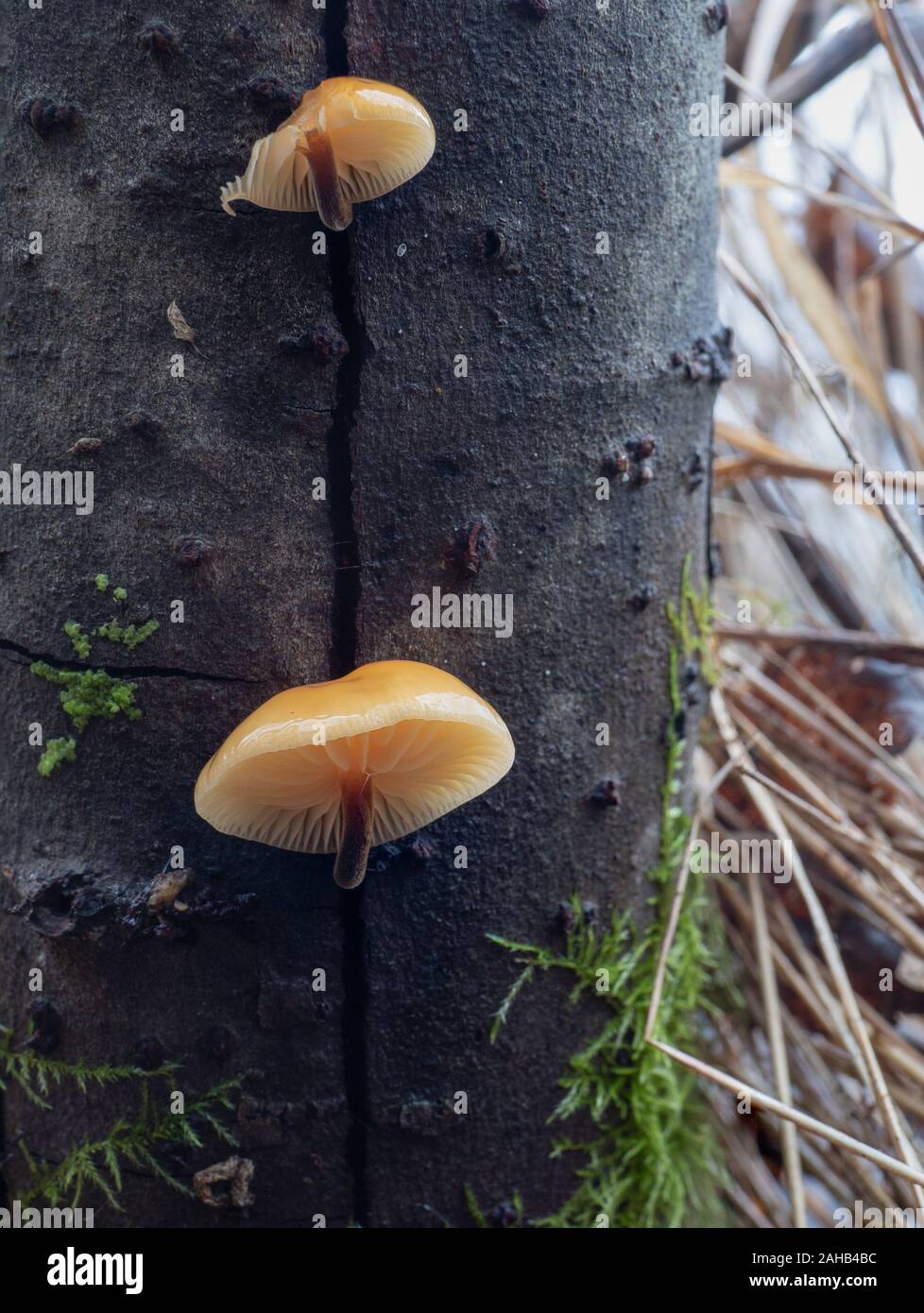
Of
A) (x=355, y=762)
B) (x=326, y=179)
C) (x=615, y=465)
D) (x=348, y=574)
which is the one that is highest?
(x=326, y=179)

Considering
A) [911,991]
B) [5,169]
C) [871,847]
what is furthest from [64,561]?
[911,991]

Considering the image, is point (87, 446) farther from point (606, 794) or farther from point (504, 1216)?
point (504, 1216)

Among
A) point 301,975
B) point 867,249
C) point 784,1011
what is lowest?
point 784,1011

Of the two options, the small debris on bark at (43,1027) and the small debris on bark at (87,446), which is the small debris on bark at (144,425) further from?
the small debris on bark at (43,1027)

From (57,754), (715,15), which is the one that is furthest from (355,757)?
(715,15)

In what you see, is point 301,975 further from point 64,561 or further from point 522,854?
point 64,561

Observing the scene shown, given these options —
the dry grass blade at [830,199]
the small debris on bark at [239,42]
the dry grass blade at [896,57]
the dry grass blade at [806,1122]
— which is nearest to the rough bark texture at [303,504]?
the small debris on bark at [239,42]
